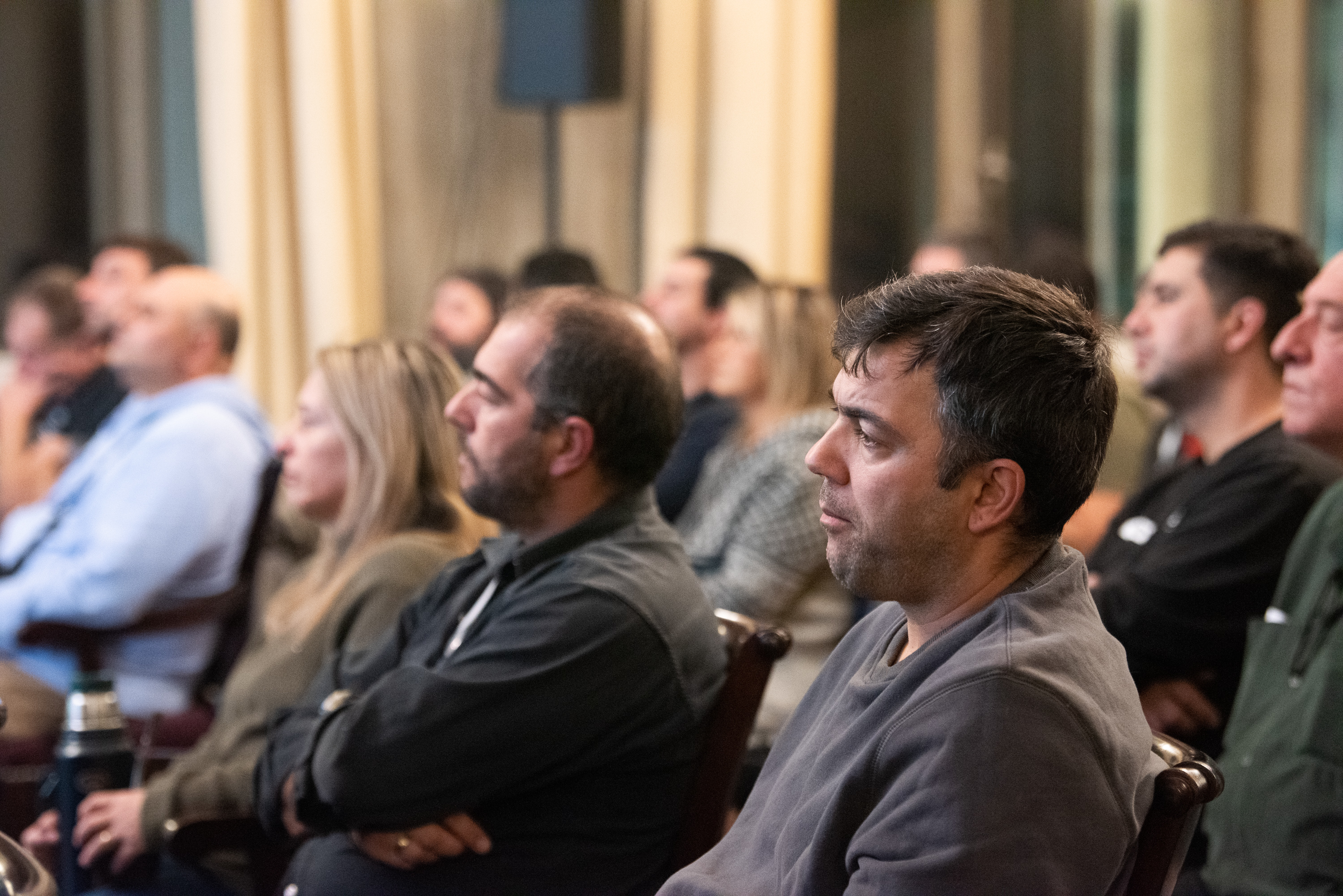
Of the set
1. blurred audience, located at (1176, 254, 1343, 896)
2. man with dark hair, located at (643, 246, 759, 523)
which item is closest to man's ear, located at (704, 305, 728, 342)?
man with dark hair, located at (643, 246, 759, 523)

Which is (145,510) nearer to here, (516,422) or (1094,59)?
(516,422)

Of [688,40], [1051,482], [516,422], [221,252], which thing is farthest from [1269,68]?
[1051,482]

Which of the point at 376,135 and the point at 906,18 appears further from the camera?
the point at 906,18

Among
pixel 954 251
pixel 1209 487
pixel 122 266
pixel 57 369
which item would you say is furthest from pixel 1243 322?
pixel 57 369

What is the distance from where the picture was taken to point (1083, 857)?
41.4 inches

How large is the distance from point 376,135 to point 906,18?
227 cm

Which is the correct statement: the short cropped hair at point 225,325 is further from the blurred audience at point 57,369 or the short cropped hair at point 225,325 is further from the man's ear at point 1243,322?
the man's ear at point 1243,322

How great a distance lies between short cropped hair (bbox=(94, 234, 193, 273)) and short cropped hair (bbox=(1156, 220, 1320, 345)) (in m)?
3.27

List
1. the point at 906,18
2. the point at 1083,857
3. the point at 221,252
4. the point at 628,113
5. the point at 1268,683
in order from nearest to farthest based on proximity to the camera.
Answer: the point at 1083,857 → the point at 1268,683 → the point at 221,252 → the point at 628,113 → the point at 906,18

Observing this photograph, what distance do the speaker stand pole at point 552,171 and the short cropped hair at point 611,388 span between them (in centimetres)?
350

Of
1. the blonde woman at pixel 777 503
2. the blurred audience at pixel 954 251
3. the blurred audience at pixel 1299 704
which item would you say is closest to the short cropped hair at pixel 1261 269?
the blurred audience at pixel 1299 704

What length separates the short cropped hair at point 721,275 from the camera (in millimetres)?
4207

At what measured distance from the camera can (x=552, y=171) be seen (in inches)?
211

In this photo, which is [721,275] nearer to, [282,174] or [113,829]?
[282,174]
